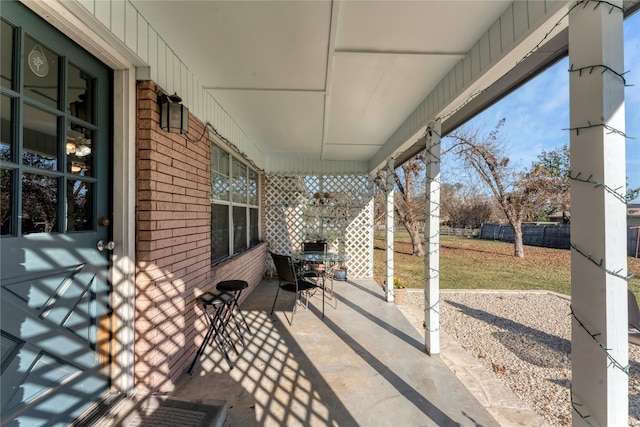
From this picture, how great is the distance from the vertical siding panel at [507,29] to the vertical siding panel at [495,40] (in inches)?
0.7

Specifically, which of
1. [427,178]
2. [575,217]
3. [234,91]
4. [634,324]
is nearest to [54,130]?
[234,91]

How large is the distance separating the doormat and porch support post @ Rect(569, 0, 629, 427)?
1887 millimetres

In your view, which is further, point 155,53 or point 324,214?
point 324,214

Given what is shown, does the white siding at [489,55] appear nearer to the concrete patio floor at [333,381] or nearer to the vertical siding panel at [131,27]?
the vertical siding panel at [131,27]

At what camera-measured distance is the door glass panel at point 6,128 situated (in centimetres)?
110

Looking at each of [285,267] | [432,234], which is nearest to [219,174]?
[285,267]

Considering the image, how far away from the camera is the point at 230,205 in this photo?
12.3 feet

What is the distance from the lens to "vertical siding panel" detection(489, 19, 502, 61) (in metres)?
1.64

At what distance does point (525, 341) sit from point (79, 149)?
14.6 ft

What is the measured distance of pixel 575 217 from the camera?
116 cm

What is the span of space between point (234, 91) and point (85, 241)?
1.89m

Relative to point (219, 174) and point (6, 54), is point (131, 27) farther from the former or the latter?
point (219, 174)

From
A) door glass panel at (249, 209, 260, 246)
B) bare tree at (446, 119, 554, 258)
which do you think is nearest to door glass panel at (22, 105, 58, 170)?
door glass panel at (249, 209, 260, 246)

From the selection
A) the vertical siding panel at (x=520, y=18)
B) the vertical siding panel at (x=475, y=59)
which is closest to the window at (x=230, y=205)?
the vertical siding panel at (x=475, y=59)
